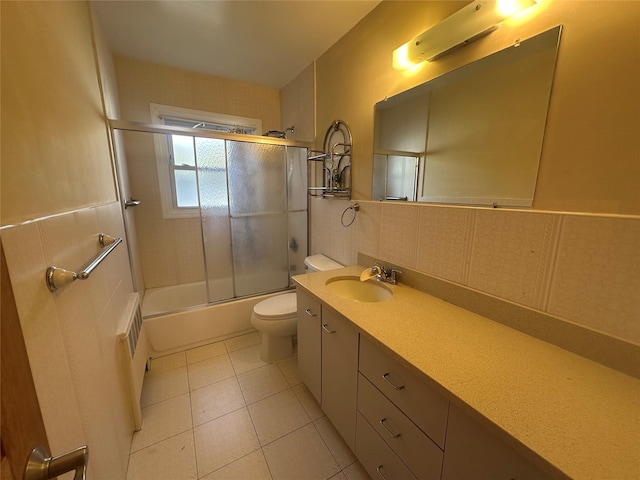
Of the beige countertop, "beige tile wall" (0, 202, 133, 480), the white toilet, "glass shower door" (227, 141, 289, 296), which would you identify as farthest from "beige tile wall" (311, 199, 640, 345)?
"beige tile wall" (0, 202, 133, 480)

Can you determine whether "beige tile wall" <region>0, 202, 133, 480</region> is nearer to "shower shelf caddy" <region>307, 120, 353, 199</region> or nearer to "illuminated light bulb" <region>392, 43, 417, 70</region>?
"shower shelf caddy" <region>307, 120, 353, 199</region>

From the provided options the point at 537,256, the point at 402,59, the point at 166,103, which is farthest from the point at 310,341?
the point at 166,103

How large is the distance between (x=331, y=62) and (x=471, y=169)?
150 cm

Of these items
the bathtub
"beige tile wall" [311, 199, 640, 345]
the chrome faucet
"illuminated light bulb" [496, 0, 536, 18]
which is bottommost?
the bathtub

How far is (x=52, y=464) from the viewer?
375mm

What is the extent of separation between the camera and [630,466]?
51 cm

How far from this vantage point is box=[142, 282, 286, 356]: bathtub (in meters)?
2.01

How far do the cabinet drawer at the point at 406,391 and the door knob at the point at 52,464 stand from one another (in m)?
0.81

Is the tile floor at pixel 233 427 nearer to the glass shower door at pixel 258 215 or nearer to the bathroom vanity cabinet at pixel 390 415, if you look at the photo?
the bathroom vanity cabinet at pixel 390 415

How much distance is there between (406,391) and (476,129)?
1.13 m

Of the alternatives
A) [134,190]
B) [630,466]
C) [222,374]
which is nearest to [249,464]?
Answer: [222,374]

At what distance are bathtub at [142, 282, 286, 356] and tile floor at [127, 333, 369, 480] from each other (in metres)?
0.17

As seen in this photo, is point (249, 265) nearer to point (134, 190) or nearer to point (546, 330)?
point (134, 190)

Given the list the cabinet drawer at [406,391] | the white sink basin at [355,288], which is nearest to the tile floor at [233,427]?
the cabinet drawer at [406,391]
